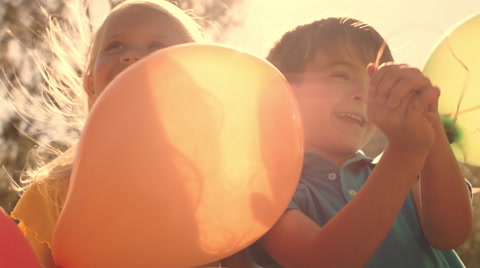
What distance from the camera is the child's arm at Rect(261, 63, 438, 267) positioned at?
1111 millimetres

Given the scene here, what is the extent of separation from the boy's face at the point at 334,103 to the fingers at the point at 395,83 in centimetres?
55

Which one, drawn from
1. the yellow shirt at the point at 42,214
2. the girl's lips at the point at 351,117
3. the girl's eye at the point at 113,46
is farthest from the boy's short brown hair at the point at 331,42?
the yellow shirt at the point at 42,214

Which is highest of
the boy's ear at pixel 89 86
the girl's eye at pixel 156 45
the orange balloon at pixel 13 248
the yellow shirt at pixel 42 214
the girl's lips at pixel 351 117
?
the girl's eye at pixel 156 45

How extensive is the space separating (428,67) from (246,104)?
0.60m

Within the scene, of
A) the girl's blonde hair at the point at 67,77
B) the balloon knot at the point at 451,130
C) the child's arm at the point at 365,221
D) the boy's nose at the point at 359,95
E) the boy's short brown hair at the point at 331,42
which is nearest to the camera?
the child's arm at the point at 365,221

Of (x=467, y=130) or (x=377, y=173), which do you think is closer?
(x=377, y=173)

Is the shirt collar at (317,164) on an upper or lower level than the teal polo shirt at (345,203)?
upper

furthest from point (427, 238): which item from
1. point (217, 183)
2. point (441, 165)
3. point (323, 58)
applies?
point (217, 183)

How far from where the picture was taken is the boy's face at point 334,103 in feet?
5.50

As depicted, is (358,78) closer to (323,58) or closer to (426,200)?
(323,58)

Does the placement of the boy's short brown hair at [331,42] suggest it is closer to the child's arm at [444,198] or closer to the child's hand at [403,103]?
the child's arm at [444,198]

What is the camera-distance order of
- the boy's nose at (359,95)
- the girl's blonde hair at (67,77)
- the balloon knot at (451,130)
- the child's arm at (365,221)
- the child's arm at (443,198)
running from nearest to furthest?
the child's arm at (365,221), the child's arm at (443,198), the balloon knot at (451,130), the boy's nose at (359,95), the girl's blonde hair at (67,77)

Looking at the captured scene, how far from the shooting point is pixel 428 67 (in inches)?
60.1

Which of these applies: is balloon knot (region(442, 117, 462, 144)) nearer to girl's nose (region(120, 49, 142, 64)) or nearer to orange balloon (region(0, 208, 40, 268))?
girl's nose (region(120, 49, 142, 64))
